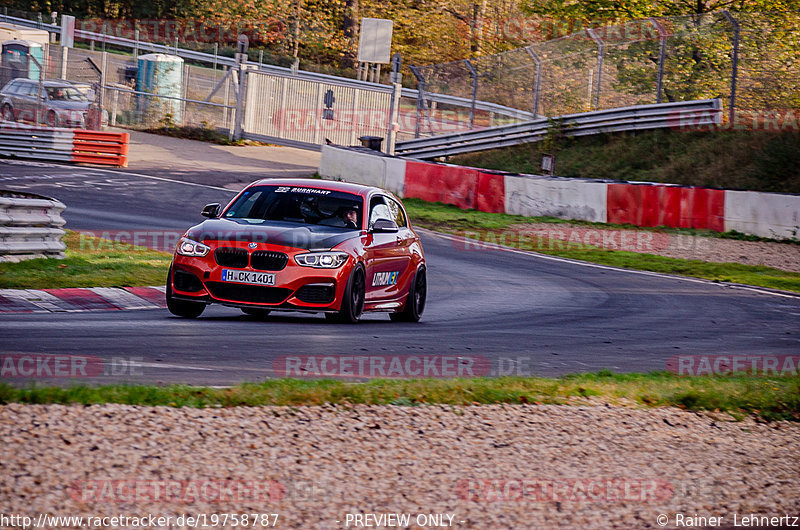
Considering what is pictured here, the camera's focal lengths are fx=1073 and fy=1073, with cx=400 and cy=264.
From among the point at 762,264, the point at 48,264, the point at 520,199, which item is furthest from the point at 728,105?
the point at 48,264

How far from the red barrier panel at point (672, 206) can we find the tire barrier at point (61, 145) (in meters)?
13.4

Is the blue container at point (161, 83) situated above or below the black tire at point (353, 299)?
above

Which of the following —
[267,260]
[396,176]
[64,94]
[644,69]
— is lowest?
[267,260]

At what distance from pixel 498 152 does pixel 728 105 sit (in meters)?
8.00

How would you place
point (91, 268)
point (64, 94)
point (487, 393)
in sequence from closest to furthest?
point (487, 393) → point (91, 268) → point (64, 94)

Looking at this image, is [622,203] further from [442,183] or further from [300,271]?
[300,271]

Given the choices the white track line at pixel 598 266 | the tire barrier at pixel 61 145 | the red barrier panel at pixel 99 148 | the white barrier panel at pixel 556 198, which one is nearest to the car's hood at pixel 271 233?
the white track line at pixel 598 266

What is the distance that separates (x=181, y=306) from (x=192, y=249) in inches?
25.5

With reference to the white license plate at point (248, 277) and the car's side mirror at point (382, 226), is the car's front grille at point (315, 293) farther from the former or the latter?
the car's side mirror at point (382, 226)

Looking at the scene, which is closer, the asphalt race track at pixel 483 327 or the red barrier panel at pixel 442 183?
the asphalt race track at pixel 483 327

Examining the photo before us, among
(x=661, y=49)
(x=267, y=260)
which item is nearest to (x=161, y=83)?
(x=661, y=49)

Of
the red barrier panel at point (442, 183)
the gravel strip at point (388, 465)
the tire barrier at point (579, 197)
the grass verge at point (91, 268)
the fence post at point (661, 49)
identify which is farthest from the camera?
the fence post at point (661, 49)

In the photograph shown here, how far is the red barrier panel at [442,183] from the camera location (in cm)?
2470

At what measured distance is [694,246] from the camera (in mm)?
20797
